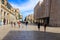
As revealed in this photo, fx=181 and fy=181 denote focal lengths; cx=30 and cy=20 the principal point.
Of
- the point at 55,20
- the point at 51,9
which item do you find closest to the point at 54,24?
the point at 55,20

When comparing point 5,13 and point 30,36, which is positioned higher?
point 5,13

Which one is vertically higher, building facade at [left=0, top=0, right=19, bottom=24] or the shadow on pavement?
building facade at [left=0, top=0, right=19, bottom=24]

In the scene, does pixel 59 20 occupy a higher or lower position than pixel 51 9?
lower

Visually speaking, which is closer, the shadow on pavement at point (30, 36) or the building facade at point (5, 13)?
the shadow on pavement at point (30, 36)

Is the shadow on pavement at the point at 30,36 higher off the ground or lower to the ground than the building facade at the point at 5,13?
lower

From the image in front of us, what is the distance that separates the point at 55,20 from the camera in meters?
55.1

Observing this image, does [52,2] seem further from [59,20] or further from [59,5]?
[59,20]

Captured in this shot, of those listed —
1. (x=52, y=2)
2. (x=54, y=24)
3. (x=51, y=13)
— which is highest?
(x=52, y=2)

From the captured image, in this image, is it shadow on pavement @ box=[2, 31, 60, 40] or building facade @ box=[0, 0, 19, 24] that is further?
building facade @ box=[0, 0, 19, 24]

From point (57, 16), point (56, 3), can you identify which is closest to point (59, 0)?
point (56, 3)

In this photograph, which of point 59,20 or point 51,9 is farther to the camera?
point 51,9

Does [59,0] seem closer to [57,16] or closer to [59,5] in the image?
[59,5]

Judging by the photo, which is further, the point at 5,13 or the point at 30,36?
the point at 5,13

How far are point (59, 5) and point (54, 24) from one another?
605 centimetres
